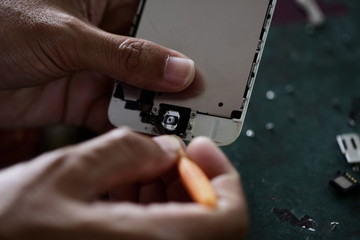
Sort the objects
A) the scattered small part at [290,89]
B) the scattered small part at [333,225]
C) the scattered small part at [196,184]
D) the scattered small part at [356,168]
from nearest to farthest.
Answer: the scattered small part at [196,184]
the scattered small part at [333,225]
the scattered small part at [356,168]
the scattered small part at [290,89]

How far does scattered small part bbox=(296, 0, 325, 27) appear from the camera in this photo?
1.89 metres

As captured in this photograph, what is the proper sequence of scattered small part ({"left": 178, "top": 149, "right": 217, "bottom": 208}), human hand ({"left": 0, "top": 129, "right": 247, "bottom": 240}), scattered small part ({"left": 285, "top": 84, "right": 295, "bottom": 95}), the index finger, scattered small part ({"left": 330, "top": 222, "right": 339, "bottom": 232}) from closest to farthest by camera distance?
human hand ({"left": 0, "top": 129, "right": 247, "bottom": 240})
scattered small part ({"left": 178, "top": 149, "right": 217, "bottom": 208})
the index finger
scattered small part ({"left": 330, "top": 222, "right": 339, "bottom": 232})
scattered small part ({"left": 285, "top": 84, "right": 295, "bottom": 95})

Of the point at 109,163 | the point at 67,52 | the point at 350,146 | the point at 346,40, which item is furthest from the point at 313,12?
the point at 109,163

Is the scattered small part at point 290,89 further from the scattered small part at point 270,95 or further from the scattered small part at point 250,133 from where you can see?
the scattered small part at point 250,133

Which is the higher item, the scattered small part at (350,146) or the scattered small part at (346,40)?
the scattered small part at (346,40)

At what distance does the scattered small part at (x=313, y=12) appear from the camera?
189cm

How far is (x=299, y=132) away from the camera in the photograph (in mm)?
1520

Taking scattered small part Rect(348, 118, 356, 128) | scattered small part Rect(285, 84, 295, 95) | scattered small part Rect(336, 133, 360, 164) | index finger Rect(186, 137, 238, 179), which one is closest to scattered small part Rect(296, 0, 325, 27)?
scattered small part Rect(285, 84, 295, 95)

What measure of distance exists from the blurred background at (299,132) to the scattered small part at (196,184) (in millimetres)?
427

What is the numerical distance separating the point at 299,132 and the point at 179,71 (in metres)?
0.55

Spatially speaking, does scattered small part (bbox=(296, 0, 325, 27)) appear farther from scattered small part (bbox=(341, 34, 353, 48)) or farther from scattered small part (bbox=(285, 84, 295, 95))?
scattered small part (bbox=(285, 84, 295, 95))

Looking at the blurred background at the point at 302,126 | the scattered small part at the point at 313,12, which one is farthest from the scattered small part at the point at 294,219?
the scattered small part at the point at 313,12

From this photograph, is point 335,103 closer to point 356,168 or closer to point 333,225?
point 356,168

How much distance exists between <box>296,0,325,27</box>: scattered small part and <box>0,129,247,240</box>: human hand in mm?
1268
